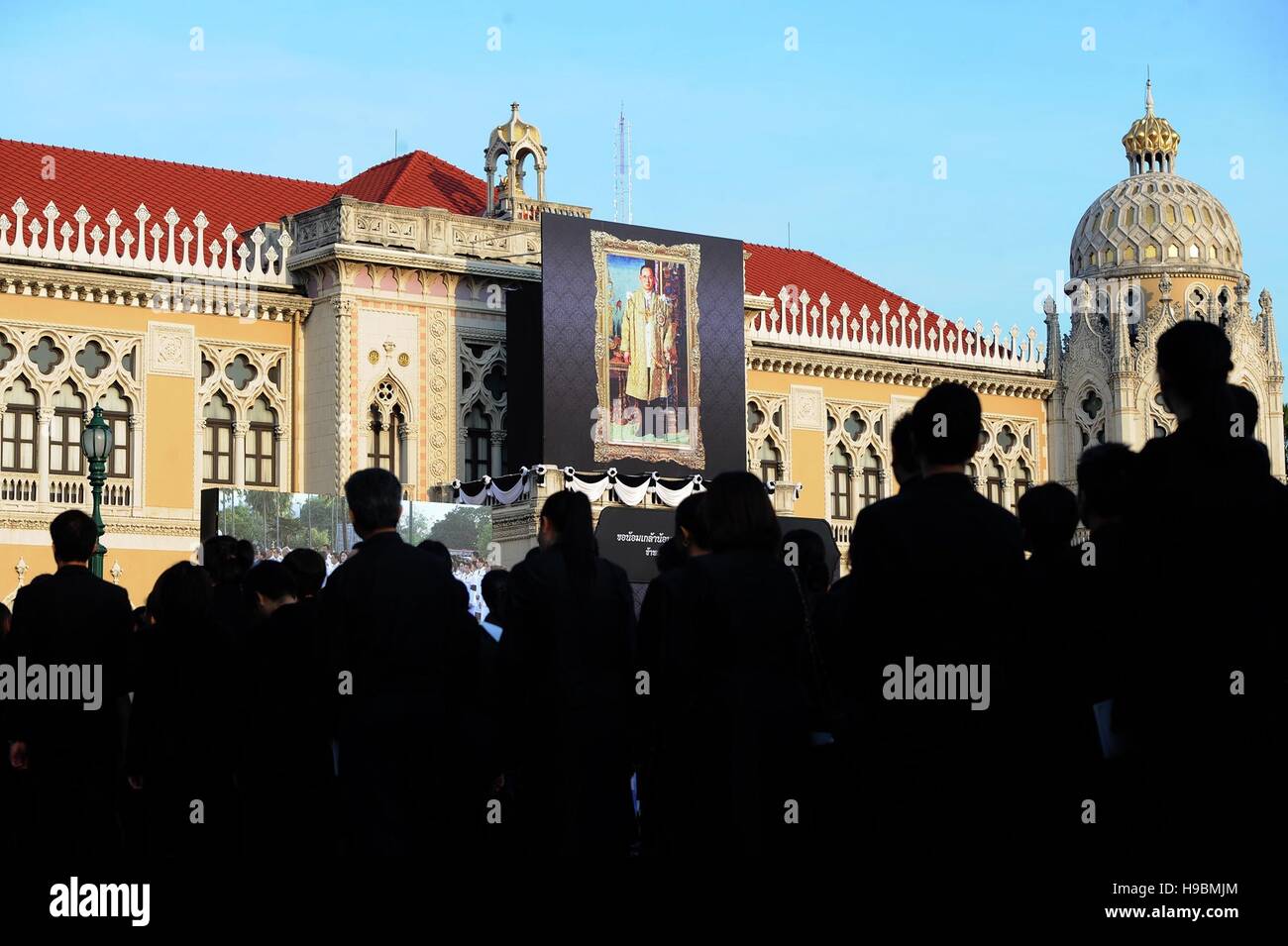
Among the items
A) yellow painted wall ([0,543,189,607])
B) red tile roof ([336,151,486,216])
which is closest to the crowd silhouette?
yellow painted wall ([0,543,189,607])

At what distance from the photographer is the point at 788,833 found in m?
7.36

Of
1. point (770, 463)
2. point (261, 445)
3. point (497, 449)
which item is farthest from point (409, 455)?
point (770, 463)

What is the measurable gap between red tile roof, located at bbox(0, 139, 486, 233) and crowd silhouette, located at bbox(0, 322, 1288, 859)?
2462 centimetres

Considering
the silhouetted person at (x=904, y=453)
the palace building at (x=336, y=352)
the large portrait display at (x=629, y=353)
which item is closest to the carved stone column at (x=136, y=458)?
the palace building at (x=336, y=352)

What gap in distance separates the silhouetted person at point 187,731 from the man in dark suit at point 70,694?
0.34m

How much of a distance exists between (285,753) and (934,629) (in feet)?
12.5

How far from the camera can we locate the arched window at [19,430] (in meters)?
31.4

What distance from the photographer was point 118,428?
106ft

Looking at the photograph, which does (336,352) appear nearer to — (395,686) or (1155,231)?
(1155,231)

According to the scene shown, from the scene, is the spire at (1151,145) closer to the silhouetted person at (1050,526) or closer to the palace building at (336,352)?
the palace building at (336,352)

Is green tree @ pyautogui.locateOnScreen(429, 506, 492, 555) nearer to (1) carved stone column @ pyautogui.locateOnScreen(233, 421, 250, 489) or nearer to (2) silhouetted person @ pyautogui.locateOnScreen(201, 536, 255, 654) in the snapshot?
(1) carved stone column @ pyautogui.locateOnScreen(233, 421, 250, 489)
